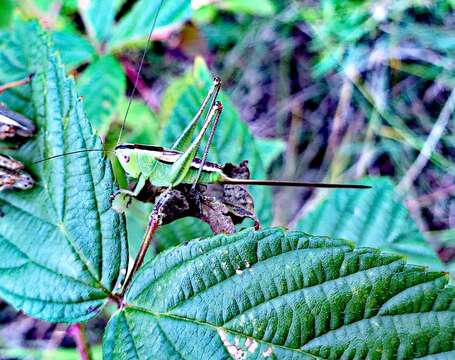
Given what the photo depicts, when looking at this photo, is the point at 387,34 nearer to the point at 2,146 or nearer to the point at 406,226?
the point at 406,226

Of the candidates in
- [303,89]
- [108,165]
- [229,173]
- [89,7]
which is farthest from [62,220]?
[303,89]

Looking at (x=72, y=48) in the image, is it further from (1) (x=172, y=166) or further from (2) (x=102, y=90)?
(1) (x=172, y=166)

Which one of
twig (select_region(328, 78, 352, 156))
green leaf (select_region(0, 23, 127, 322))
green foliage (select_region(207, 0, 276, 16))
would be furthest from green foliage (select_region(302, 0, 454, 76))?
green leaf (select_region(0, 23, 127, 322))

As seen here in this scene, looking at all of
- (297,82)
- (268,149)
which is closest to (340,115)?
(297,82)

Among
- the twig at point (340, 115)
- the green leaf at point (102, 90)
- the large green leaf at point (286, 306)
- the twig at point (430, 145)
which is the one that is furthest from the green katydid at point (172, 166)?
the twig at point (340, 115)

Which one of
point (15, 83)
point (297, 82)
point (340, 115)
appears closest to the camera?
point (15, 83)

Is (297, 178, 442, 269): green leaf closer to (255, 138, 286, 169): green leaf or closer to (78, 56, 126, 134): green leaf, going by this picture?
(255, 138, 286, 169): green leaf

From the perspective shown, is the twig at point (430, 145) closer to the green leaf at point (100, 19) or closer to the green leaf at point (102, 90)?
the green leaf at point (102, 90)
